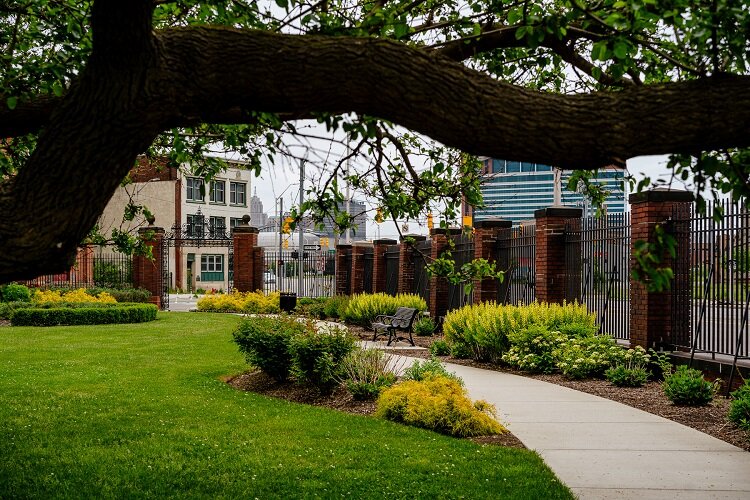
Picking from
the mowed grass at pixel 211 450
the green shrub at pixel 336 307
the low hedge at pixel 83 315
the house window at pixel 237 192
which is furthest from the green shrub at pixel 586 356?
the house window at pixel 237 192

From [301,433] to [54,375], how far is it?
5.79m

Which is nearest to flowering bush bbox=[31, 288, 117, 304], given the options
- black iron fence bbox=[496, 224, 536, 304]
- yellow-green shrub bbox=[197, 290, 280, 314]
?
yellow-green shrub bbox=[197, 290, 280, 314]

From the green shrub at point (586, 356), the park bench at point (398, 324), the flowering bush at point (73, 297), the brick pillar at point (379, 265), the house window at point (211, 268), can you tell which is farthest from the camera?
the house window at point (211, 268)

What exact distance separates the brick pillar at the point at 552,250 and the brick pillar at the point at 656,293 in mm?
3001

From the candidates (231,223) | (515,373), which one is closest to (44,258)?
(515,373)

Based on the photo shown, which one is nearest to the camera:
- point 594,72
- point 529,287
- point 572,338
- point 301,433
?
point 594,72

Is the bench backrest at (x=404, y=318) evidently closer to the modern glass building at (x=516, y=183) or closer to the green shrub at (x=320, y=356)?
the modern glass building at (x=516, y=183)

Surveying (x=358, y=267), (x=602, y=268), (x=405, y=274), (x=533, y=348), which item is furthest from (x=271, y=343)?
(x=358, y=267)

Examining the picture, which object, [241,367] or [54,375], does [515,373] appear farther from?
[54,375]

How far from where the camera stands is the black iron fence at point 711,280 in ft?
34.8

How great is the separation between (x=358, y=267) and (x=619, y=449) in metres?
22.8

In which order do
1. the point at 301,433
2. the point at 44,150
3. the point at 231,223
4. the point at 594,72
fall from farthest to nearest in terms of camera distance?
the point at 231,223 → the point at 301,433 → the point at 594,72 → the point at 44,150

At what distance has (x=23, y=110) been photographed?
479cm

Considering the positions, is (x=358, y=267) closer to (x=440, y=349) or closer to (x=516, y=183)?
(x=516, y=183)
